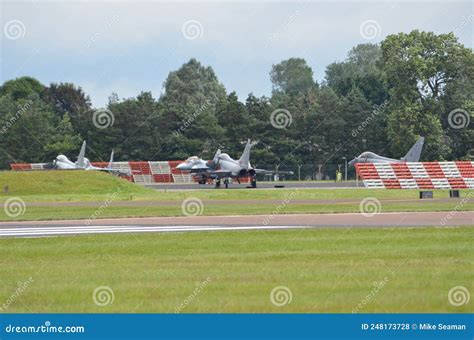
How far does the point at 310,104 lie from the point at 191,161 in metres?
32.4

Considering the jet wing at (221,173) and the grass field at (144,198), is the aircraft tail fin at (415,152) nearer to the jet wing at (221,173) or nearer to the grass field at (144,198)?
the jet wing at (221,173)

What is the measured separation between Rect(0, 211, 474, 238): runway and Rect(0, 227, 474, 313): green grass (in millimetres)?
2590

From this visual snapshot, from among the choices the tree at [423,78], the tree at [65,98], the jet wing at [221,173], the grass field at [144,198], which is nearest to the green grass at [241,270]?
the grass field at [144,198]

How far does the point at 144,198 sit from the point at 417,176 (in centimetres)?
2434

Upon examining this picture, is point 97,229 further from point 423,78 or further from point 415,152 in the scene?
point 423,78

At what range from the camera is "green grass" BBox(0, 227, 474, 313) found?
47.9 ft

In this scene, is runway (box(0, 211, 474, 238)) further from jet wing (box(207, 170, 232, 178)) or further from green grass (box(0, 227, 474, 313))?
jet wing (box(207, 170, 232, 178))

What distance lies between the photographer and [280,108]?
114 metres

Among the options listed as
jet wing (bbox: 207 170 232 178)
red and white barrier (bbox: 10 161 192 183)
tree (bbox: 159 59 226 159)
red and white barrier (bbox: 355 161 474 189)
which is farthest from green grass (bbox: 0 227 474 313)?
tree (bbox: 159 59 226 159)

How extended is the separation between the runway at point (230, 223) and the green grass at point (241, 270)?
8.50ft

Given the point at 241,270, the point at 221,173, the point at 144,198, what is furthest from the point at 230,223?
the point at 221,173

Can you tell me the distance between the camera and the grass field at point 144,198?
1595 inches
